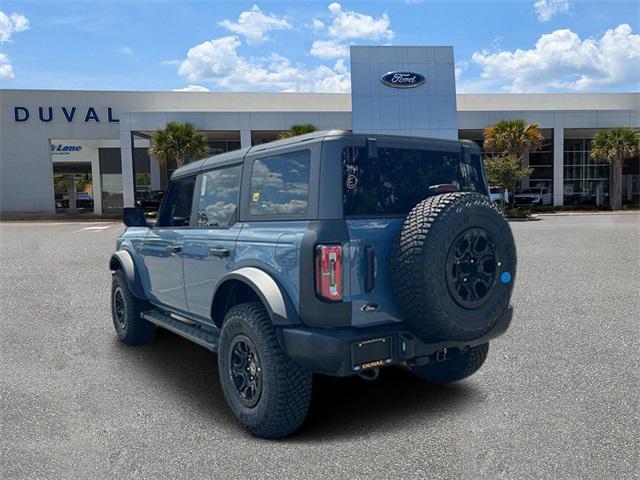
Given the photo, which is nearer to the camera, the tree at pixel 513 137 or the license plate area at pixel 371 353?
the license plate area at pixel 371 353

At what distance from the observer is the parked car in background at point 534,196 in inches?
1460

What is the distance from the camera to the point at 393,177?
3.58 metres

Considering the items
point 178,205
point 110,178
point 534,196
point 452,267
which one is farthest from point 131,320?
point 110,178

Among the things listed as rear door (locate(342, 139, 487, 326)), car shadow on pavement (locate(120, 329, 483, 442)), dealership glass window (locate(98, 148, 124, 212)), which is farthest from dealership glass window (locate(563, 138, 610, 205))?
rear door (locate(342, 139, 487, 326))

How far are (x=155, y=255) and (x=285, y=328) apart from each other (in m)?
2.37

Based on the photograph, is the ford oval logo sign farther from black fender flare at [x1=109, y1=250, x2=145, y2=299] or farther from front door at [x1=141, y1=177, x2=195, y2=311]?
front door at [x1=141, y1=177, x2=195, y2=311]

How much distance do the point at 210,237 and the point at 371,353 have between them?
5.61 ft

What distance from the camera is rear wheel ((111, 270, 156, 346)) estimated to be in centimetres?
561

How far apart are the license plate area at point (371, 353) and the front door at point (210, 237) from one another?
122 centimetres

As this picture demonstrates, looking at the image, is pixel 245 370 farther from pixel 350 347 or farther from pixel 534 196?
pixel 534 196

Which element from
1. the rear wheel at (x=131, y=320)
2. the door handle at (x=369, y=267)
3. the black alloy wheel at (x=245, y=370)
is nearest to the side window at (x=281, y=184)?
the door handle at (x=369, y=267)

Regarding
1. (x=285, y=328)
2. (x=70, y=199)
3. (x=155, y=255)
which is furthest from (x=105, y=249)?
(x=70, y=199)

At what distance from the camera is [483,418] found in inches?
143

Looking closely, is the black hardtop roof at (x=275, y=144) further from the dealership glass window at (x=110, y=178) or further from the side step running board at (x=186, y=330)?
the dealership glass window at (x=110, y=178)
